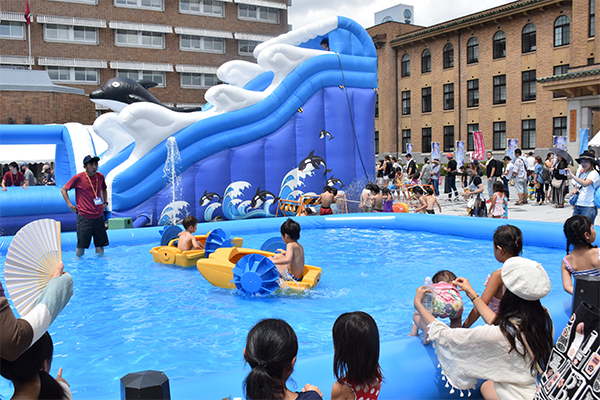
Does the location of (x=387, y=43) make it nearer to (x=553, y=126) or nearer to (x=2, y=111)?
(x=553, y=126)

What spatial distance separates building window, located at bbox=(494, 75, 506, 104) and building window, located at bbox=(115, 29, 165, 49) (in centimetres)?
1928

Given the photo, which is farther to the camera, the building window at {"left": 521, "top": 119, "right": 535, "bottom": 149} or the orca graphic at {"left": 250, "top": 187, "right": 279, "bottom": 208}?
the building window at {"left": 521, "top": 119, "right": 535, "bottom": 149}

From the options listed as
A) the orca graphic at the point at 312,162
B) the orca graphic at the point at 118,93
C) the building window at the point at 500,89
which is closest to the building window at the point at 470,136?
the building window at the point at 500,89

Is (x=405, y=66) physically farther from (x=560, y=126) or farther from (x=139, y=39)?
(x=139, y=39)

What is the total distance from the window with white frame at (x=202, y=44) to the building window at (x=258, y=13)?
7.40ft

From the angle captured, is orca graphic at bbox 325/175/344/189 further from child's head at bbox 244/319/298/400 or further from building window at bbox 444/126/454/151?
building window at bbox 444/126/454/151

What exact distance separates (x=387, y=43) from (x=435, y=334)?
29733 millimetres

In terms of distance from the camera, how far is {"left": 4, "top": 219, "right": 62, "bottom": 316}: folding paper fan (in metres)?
1.69

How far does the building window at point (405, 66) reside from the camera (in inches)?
1165

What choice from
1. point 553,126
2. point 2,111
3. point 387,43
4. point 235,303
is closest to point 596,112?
point 553,126

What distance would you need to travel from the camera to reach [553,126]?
22.7m

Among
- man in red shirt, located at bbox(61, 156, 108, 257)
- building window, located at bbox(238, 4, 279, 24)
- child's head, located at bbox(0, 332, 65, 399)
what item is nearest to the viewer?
child's head, located at bbox(0, 332, 65, 399)

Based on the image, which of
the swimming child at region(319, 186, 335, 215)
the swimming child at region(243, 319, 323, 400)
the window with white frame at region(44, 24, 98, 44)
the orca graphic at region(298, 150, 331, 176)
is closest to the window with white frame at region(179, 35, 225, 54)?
the window with white frame at region(44, 24, 98, 44)

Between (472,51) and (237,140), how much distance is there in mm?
20827
